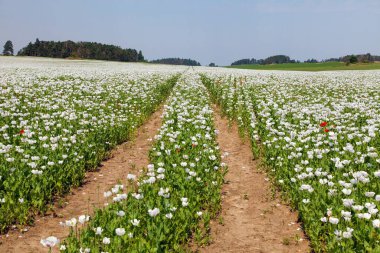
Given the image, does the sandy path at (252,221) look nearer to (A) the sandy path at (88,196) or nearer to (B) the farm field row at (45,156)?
(A) the sandy path at (88,196)

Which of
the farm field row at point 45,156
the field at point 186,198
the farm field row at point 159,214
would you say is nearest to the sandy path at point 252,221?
the field at point 186,198

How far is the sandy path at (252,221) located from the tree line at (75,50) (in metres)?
152

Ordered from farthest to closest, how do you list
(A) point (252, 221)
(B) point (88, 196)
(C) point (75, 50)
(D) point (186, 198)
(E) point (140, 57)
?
(E) point (140, 57) < (C) point (75, 50) < (B) point (88, 196) < (A) point (252, 221) < (D) point (186, 198)

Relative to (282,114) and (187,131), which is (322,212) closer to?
(187,131)

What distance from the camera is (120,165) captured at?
10273 millimetres

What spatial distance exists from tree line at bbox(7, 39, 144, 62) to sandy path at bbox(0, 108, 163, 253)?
149 metres

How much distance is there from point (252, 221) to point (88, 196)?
139 inches

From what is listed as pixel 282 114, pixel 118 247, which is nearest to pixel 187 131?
pixel 282 114

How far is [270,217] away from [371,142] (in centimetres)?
449

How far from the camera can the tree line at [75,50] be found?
154 meters

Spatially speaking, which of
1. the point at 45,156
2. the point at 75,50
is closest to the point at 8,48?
the point at 75,50

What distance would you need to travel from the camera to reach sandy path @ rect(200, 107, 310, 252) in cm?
604

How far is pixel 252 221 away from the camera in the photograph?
701 cm

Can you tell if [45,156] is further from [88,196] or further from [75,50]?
[75,50]
